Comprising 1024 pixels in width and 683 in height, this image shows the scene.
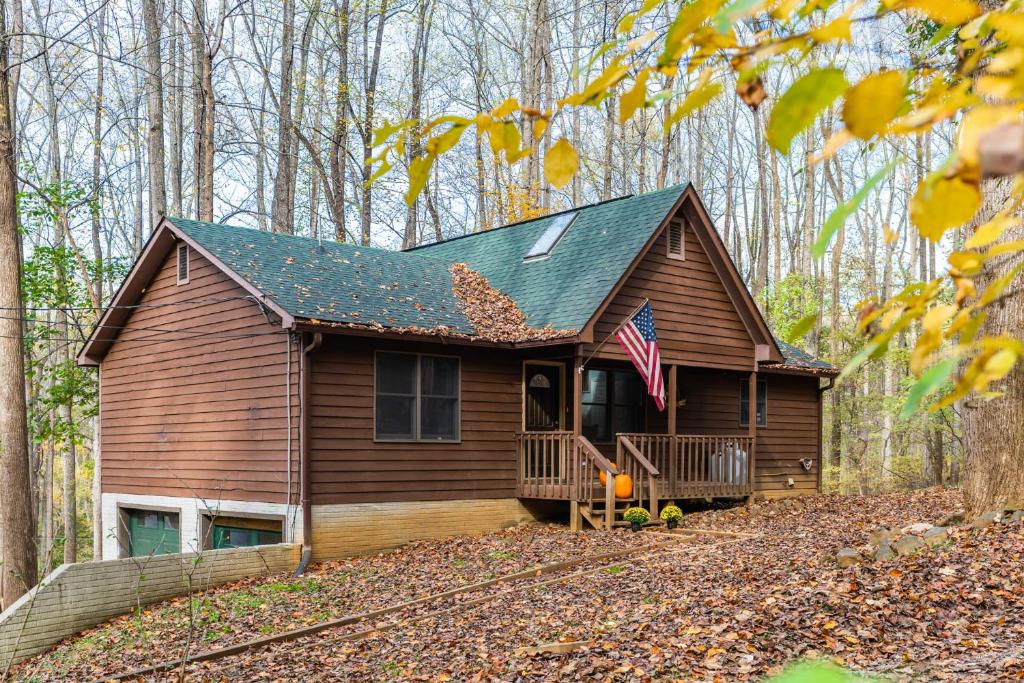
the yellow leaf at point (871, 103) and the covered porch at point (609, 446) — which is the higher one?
the yellow leaf at point (871, 103)

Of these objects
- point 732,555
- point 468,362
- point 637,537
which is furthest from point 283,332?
point 732,555

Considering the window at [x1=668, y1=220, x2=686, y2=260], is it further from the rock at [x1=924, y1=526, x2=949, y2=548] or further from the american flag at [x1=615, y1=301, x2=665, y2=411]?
the rock at [x1=924, y1=526, x2=949, y2=548]

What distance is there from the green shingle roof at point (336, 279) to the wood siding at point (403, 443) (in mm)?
523

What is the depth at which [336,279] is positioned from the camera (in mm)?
16359

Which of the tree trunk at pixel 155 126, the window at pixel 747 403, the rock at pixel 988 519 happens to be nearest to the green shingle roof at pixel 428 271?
the window at pixel 747 403

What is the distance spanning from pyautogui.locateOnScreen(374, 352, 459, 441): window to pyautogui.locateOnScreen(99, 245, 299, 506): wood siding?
1.49m

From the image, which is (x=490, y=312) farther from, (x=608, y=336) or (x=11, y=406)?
(x=11, y=406)

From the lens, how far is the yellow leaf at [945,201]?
1295 mm

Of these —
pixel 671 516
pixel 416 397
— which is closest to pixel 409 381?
pixel 416 397

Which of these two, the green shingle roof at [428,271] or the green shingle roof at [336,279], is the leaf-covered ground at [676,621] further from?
the green shingle roof at [428,271]

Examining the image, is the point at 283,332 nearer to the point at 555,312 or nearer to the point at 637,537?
the point at 555,312

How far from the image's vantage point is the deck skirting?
14492 millimetres

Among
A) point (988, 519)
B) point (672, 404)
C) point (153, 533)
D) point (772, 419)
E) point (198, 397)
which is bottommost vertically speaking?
point (153, 533)

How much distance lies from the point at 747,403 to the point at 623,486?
6.37 m
